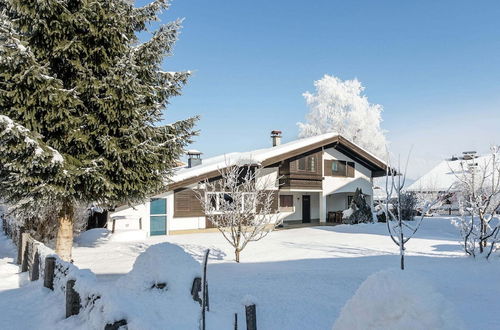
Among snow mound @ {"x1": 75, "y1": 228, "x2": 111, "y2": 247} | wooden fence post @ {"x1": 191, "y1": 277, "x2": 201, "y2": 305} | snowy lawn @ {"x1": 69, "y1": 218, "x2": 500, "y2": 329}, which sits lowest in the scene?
snowy lawn @ {"x1": 69, "y1": 218, "x2": 500, "y2": 329}

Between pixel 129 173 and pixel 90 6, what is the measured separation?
4457 mm

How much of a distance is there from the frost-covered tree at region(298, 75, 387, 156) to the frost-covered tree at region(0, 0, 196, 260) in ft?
105

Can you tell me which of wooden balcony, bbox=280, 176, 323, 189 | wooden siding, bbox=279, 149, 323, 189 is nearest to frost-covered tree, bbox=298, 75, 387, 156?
wooden siding, bbox=279, 149, 323, 189

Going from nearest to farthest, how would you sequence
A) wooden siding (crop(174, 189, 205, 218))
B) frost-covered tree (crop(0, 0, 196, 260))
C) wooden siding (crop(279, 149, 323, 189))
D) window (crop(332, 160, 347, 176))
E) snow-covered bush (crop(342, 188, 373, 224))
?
frost-covered tree (crop(0, 0, 196, 260))
wooden siding (crop(174, 189, 205, 218))
wooden siding (crop(279, 149, 323, 189))
snow-covered bush (crop(342, 188, 373, 224))
window (crop(332, 160, 347, 176))

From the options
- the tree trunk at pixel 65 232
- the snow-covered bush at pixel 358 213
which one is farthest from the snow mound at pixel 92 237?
the snow-covered bush at pixel 358 213

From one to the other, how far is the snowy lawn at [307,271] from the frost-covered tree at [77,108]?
264cm

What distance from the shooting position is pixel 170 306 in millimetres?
5621

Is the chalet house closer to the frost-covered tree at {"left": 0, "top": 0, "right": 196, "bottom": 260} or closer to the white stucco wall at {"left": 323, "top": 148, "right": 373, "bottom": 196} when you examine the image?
the white stucco wall at {"left": 323, "top": 148, "right": 373, "bottom": 196}

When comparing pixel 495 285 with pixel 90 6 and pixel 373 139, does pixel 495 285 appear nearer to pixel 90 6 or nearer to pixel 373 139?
pixel 90 6

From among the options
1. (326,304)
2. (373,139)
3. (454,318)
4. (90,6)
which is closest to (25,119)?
(90,6)

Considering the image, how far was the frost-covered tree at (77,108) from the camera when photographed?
8.28 metres

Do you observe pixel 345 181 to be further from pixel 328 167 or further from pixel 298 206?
pixel 298 206

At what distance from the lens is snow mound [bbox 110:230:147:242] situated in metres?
16.0

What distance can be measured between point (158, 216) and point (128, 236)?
2.67 metres
